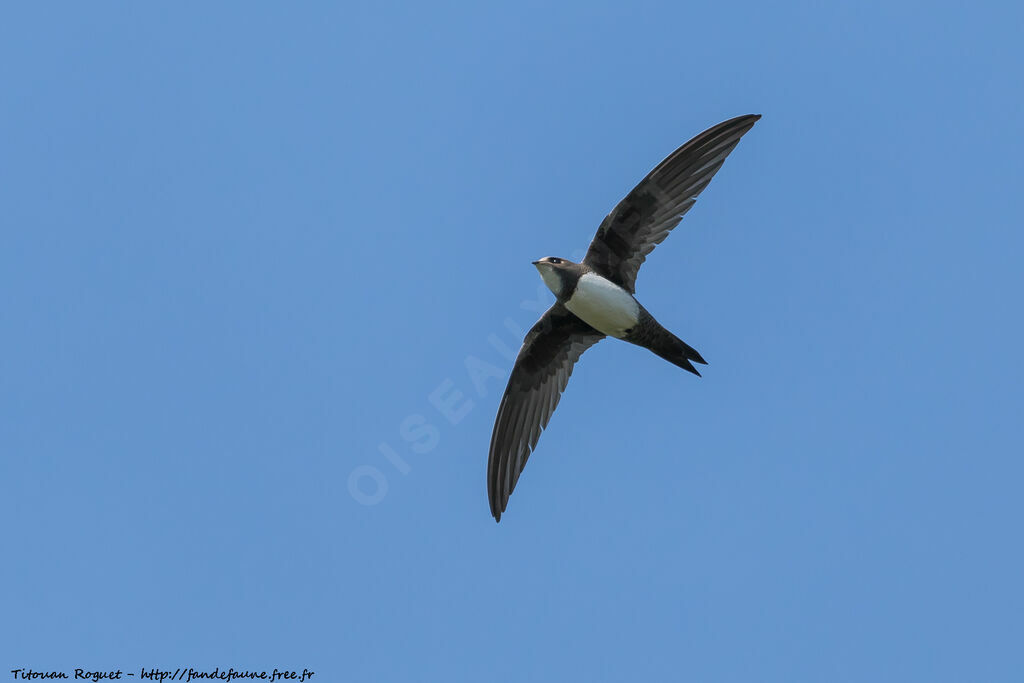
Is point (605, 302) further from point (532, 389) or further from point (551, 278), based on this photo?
point (532, 389)

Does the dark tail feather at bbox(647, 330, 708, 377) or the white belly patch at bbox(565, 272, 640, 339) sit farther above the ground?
the white belly patch at bbox(565, 272, 640, 339)

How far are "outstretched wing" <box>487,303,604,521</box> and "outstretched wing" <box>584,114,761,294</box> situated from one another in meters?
0.83

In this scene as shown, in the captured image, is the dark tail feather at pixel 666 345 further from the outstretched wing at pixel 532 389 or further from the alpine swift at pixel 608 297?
the outstretched wing at pixel 532 389

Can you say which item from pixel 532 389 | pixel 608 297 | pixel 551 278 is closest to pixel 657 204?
pixel 608 297

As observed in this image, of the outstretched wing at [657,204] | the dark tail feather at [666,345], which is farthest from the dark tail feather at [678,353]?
the outstretched wing at [657,204]

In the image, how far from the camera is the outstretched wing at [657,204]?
1041 cm

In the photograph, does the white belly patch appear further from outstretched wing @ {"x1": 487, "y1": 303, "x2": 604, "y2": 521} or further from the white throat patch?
outstretched wing @ {"x1": 487, "y1": 303, "x2": 604, "y2": 521}

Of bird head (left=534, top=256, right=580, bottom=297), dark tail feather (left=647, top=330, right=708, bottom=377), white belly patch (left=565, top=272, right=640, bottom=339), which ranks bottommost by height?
dark tail feather (left=647, top=330, right=708, bottom=377)

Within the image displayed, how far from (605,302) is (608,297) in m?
0.05

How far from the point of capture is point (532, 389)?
11.6 metres

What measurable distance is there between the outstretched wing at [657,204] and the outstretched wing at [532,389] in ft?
2.71

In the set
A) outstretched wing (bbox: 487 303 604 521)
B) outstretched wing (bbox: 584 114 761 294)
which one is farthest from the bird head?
outstretched wing (bbox: 487 303 604 521)

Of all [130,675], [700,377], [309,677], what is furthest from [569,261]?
[130,675]

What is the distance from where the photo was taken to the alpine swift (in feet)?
34.3
